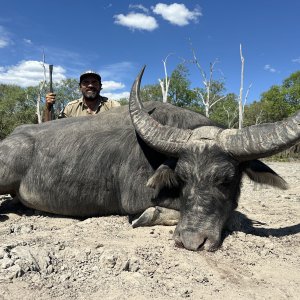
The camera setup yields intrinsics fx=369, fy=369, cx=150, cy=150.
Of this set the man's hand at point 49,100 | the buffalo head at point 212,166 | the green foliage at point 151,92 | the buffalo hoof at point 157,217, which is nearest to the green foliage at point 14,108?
the green foliage at point 151,92

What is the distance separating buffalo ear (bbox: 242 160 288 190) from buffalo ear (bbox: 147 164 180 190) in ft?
3.05

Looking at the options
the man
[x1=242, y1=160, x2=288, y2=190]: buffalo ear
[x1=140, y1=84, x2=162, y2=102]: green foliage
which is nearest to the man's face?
the man

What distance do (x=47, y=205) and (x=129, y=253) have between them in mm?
2455

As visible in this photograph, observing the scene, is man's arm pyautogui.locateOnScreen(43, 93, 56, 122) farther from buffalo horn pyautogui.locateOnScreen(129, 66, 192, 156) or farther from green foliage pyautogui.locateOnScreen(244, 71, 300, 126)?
green foliage pyautogui.locateOnScreen(244, 71, 300, 126)

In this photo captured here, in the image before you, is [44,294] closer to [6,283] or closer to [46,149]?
[6,283]

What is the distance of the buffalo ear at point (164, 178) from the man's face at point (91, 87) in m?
4.64

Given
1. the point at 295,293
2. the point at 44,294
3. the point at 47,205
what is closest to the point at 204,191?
the point at 295,293

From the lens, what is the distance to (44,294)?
2.89 meters

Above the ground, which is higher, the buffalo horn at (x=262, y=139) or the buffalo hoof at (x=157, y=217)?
the buffalo horn at (x=262, y=139)

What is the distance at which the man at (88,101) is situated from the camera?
8.75 m

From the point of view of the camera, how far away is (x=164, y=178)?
4602 mm

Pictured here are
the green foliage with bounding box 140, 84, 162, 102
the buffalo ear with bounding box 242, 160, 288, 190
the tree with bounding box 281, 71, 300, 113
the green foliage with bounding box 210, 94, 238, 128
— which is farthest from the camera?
the green foliage with bounding box 210, 94, 238, 128

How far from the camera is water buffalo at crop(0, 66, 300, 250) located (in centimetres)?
416

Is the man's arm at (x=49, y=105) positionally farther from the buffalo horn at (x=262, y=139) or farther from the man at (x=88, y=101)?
the buffalo horn at (x=262, y=139)
